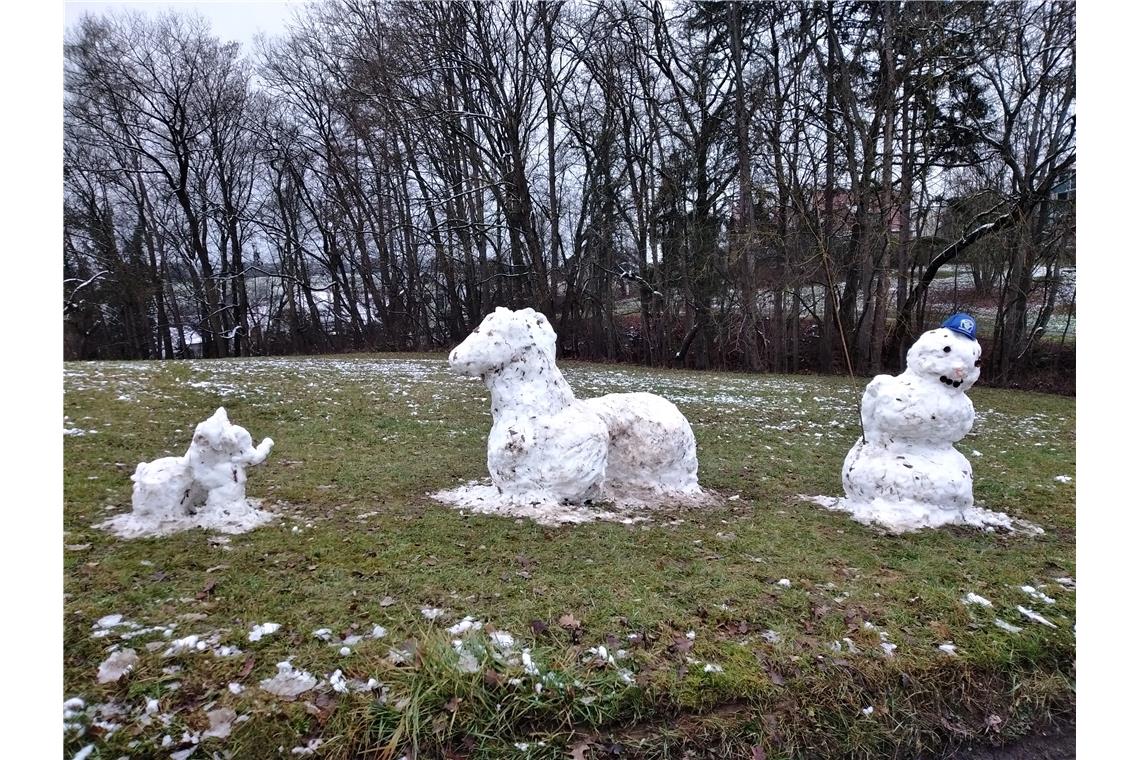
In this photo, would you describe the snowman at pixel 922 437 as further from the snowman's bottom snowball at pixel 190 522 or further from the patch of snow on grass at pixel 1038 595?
the snowman's bottom snowball at pixel 190 522

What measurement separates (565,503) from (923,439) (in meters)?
2.99

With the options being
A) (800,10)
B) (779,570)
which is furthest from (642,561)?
(800,10)

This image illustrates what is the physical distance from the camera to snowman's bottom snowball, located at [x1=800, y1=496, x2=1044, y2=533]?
4.81m

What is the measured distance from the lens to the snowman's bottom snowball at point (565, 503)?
4.87m

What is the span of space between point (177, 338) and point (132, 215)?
17.5 ft

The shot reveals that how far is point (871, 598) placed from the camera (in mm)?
3633

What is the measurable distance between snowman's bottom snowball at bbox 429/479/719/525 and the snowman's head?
2.10m

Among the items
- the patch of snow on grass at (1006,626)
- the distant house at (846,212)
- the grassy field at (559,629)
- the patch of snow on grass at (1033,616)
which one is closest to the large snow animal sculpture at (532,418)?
the grassy field at (559,629)

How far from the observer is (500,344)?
16.3 feet

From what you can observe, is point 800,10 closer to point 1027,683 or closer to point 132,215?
point 1027,683

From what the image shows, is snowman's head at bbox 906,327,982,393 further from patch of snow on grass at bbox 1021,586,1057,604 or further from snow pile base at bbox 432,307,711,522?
snow pile base at bbox 432,307,711,522

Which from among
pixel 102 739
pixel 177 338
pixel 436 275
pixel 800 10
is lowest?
pixel 102 739

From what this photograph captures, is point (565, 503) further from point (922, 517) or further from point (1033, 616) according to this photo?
point (1033, 616)

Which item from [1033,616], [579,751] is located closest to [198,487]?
[579,751]
